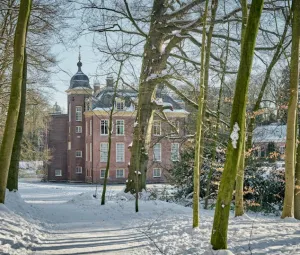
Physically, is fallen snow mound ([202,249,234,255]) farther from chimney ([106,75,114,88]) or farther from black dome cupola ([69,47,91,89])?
black dome cupola ([69,47,91,89])

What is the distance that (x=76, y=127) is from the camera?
45.6 meters

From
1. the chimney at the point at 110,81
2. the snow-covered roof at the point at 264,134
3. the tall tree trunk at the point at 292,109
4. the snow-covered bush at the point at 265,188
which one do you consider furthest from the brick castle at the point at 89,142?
the tall tree trunk at the point at 292,109

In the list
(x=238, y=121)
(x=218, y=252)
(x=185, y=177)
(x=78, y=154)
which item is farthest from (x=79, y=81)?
(x=218, y=252)

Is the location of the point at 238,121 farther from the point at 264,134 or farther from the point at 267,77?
the point at 264,134

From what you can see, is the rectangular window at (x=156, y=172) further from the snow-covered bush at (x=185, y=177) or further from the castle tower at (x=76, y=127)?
the snow-covered bush at (x=185, y=177)

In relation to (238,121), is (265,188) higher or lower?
lower

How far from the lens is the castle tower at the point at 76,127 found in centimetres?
4469

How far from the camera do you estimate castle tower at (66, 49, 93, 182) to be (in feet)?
147

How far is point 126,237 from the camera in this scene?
8.41 m

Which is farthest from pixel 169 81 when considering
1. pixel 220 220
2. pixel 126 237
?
pixel 220 220

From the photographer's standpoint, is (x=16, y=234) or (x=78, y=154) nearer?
(x=16, y=234)

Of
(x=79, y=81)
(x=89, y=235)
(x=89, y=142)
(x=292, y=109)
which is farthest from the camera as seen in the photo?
(x=79, y=81)

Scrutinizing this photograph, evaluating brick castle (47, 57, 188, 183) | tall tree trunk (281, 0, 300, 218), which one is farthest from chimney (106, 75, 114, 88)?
brick castle (47, 57, 188, 183)

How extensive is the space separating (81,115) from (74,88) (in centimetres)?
338
